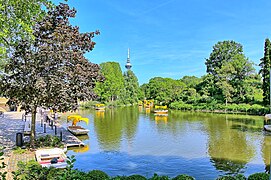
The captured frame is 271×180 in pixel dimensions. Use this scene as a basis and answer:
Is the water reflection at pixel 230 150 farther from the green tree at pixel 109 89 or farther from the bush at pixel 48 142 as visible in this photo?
the green tree at pixel 109 89

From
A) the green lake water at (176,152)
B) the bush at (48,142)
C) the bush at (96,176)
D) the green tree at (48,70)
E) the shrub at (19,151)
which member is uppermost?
the green tree at (48,70)

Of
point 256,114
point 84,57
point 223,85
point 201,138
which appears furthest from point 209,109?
point 84,57

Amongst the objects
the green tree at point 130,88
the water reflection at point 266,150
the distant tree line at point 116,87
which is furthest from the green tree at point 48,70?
the green tree at point 130,88

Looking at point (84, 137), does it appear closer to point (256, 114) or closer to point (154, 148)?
point (154, 148)

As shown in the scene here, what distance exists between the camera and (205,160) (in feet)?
41.9

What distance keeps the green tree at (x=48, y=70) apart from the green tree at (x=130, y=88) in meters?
47.7

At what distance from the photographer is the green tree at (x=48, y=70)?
11.3 m

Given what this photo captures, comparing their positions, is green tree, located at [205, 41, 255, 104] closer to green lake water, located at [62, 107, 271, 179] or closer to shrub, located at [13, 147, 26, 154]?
green lake water, located at [62, 107, 271, 179]

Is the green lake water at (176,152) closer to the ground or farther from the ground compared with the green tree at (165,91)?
closer to the ground

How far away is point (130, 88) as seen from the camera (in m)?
65.4

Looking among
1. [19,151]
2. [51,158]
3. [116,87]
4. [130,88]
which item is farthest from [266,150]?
[130,88]

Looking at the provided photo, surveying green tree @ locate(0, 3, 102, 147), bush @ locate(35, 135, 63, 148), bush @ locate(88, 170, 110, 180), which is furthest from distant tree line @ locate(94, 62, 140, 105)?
bush @ locate(88, 170, 110, 180)

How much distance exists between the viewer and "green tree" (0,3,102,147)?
11.3 metres

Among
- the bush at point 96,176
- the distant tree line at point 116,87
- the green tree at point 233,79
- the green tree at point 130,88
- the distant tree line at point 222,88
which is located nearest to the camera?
the bush at point 96,176
